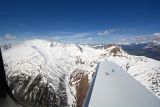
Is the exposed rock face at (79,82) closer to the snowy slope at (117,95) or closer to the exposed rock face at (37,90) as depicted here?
the exposed rock face at (37,90)

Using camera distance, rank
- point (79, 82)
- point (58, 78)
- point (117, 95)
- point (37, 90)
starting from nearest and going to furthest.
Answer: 1. point (117, 95)
2. point (37, 90)
3. point (79, 82)
4. point (58, 78)

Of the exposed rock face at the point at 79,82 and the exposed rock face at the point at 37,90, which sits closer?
the exposed rock face at the point at 79,82

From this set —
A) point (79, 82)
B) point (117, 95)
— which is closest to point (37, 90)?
point (79, 82)

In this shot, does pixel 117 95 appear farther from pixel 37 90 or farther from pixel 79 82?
pixel 79 82

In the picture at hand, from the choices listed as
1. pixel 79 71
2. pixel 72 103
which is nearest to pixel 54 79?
pixel 79 71

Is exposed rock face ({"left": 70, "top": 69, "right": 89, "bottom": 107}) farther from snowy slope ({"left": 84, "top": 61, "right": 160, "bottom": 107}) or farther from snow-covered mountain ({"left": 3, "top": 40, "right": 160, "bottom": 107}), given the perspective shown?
snowy slope ({"left": 84, "top": 61, "right": 160, "bottom": 107})

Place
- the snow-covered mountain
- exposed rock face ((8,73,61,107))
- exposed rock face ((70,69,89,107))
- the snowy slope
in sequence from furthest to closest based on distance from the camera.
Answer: exposed rock face ((8,73,61,107)), exposed rock face ((70,69,89,107)), the snow-covered mountain, the snowy slope

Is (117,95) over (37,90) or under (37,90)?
over

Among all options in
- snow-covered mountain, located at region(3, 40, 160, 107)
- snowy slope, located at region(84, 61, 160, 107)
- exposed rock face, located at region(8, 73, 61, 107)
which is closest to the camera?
snowy slope, located at region(84, 61, 160, 107)

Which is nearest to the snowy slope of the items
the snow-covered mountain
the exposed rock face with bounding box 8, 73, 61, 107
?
the snow-covered mountain

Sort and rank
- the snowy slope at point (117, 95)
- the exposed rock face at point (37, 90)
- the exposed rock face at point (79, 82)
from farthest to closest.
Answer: the exposed rock face at point (37, 90) < the exposed rock face at point (79, 82) < the snowy slope at point (117, 95)

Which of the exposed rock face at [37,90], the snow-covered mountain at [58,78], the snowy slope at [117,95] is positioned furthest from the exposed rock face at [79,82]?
the snowy slope at [117,95]
